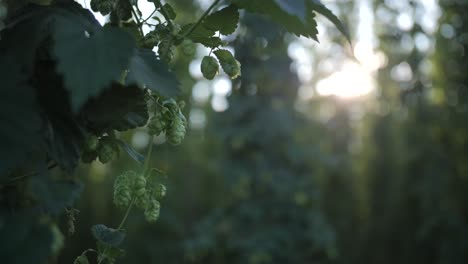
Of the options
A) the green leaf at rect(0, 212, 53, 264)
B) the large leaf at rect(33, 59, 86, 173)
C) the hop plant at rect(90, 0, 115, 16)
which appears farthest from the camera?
the hop plant at rect(90, 0, 115, 16)

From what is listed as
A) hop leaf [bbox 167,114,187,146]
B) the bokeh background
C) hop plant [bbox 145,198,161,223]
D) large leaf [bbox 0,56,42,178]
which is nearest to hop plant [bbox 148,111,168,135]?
hop leaf [bbox 167,114,187,146]

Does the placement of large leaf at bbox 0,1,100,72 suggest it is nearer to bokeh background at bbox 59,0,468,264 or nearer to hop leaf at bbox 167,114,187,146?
hop leaf at bbox 167,114,187,146

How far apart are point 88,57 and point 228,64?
291 millimetres

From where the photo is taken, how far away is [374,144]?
281 inches

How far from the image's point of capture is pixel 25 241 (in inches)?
21.4

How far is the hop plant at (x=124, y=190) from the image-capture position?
0.80 meters

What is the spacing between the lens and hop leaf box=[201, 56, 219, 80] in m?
0.84

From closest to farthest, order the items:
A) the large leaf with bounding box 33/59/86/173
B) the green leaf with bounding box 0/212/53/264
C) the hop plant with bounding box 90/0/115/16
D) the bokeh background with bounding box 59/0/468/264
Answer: the green leaf with bounding box 0/212/53/264 < the large leaf with bounding box 33/59/86/173 < the hop plant with bounding box 90/0/115/16 < the bokeh background with bounding box 59/0/468/264

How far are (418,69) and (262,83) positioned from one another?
2615mm

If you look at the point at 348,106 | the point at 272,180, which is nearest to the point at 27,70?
the point at 272,180

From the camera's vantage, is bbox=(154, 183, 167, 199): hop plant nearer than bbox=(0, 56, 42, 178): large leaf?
No

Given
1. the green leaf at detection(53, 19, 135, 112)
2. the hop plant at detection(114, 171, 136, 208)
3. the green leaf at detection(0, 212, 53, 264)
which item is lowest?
the green leaf at detection(0, 212, 53, 264)

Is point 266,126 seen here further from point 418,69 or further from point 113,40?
point 113,40

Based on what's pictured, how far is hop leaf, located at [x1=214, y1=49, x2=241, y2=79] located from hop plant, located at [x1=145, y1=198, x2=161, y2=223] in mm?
223
